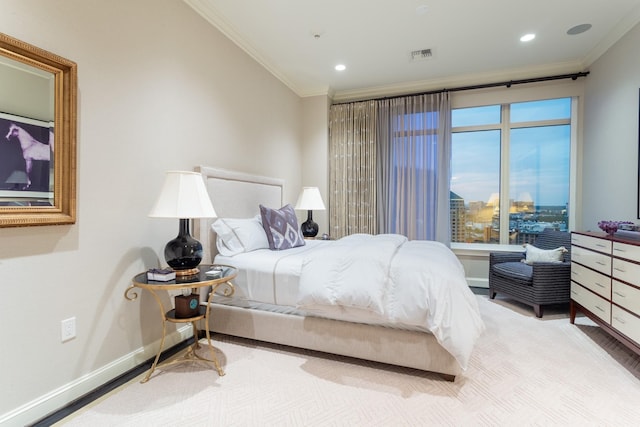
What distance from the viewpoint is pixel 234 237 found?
2.75m

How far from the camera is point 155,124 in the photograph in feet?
7.52

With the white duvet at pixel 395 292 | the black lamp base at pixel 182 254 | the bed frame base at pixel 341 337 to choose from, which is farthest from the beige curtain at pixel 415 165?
the black lamp base at pixel 182 254

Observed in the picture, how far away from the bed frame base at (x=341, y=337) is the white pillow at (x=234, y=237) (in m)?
0.49

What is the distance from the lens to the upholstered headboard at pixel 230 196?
105 inches

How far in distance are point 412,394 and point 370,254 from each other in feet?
2.90

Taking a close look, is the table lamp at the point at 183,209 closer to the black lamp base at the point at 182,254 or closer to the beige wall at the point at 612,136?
the black lamp base at the point at 182,254

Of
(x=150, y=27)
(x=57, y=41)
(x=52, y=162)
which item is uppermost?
(x=150, y=27)

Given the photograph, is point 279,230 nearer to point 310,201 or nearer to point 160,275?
point 310,201

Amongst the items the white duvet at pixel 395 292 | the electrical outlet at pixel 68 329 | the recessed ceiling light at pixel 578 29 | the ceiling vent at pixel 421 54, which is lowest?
the electrical outlet at pixel 68 329

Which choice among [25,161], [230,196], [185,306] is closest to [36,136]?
[25,161]

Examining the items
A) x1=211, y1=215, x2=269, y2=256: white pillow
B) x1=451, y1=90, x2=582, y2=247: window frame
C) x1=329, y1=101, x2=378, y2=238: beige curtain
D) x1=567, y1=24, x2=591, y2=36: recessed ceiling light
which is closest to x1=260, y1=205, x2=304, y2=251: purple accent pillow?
Answer: x1=211, y1=215, x2=269, y2=256: white pillow

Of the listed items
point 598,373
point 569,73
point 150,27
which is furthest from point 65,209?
point 569,73

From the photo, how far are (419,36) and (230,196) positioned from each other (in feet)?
8.50

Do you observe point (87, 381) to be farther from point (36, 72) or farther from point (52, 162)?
point (36, 72)
